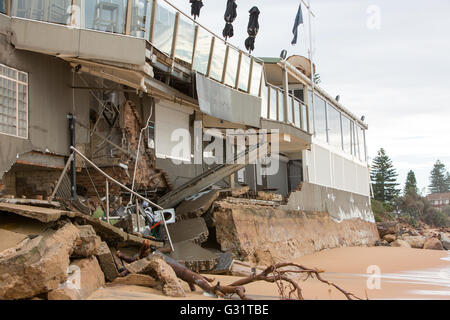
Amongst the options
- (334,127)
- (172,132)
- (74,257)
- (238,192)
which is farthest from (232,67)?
(334,127)

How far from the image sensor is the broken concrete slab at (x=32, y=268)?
18.8 ft

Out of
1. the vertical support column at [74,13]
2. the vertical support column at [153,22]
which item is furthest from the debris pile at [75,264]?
the vertical support column at [153,22]

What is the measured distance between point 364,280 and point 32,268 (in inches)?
302

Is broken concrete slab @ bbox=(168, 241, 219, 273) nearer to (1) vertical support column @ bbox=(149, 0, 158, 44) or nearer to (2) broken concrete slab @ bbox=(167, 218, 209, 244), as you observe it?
(2) broken concrete slab @ bbox=(167, 218, 209, 244)

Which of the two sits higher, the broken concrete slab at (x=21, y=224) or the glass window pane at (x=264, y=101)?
the glass window pane at (x=264, y=101)

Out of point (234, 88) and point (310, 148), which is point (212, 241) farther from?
point (310, 148)

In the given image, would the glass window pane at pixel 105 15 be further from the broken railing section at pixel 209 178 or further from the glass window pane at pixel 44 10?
the broken railing section at pixel 209 178

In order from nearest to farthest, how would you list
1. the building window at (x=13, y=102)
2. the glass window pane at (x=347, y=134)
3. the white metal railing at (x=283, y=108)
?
the building window at (x=13, y=102) < the white metal railing at (x=283, y=108) < the glass window pane at (x=347, y=134)

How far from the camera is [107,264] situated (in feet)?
25.5

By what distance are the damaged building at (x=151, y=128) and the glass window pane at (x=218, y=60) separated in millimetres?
54

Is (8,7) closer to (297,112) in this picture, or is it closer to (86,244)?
(86,244)

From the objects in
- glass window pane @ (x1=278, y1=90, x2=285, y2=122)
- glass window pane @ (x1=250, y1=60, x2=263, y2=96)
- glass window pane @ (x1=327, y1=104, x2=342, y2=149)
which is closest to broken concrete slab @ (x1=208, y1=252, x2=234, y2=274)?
glass window pane @ (x1=250, y1=60, x2=263, y2=96)

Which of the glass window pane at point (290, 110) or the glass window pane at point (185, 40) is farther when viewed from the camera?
the glass window pane at point (290, 110)
